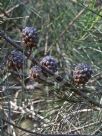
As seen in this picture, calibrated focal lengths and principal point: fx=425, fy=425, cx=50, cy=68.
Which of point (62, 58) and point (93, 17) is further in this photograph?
point (62, 58)

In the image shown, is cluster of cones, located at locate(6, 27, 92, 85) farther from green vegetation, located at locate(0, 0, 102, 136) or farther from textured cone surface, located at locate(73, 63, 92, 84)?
green vegetation, located at locate(0, 0, 102, 136)

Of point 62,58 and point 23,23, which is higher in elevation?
point 23,23

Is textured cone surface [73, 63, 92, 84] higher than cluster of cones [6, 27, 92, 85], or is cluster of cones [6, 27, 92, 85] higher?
cluster of cones [6, 27, 92, 85]

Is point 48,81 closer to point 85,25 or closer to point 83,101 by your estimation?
point 83,101

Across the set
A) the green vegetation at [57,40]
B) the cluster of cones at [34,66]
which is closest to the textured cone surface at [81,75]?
the cluster of cones at [34,66]

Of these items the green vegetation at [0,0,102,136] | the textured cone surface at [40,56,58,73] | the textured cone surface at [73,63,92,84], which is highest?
the textured cone surface at [40,56,58,73]

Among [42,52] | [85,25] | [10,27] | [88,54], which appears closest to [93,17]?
[85,25]

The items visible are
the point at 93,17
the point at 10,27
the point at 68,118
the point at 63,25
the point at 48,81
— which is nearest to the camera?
the point at 48,81

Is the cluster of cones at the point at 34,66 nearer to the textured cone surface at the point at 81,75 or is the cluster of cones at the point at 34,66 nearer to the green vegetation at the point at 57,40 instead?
the textured cone surface at the point at 81,75

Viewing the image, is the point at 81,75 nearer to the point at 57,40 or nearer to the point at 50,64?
the point at 50,64

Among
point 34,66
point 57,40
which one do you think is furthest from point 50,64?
point 57,40

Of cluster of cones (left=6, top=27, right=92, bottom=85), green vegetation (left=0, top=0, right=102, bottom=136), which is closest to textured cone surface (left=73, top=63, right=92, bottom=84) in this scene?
cluster of cones (left=6, top=27, right=92, bottom=85)
